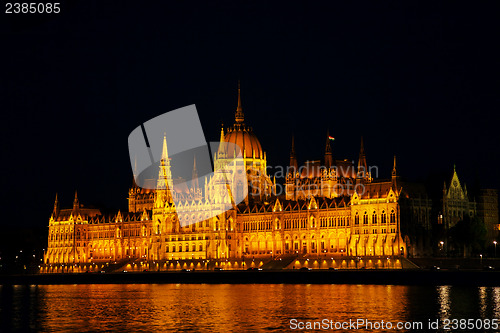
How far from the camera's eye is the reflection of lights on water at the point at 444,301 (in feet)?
246

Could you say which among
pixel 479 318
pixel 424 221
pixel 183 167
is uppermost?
pixel 183 167

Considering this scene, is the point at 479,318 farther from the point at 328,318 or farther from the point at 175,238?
the point at 175,238

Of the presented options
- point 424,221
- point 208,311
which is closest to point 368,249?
point 424,221

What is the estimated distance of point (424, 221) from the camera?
142750 millimetres

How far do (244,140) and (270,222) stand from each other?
23.2 m

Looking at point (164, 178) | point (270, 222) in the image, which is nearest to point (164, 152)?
point (164, 178)

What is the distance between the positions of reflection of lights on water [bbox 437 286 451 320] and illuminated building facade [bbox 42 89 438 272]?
32.8 metres

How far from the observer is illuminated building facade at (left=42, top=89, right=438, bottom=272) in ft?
459

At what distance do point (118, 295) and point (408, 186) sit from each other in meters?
54.6

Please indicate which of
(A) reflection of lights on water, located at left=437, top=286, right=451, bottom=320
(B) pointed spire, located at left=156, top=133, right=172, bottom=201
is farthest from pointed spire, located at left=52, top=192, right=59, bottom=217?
(A) reflection of lights on water, located at left=437, top=286, right=451, bottom=320

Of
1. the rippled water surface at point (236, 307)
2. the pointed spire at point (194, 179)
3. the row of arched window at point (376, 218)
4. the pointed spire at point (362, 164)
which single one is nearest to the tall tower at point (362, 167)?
the pointed spire at point (362, 164)

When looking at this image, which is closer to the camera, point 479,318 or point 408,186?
point 479,318

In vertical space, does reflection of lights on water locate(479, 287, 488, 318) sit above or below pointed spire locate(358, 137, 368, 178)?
below

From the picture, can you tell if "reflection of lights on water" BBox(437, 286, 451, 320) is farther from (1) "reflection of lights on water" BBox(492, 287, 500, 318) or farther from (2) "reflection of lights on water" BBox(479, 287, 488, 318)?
(1) "reflection of lights on water" BBox(492, 287, 500, 318)
